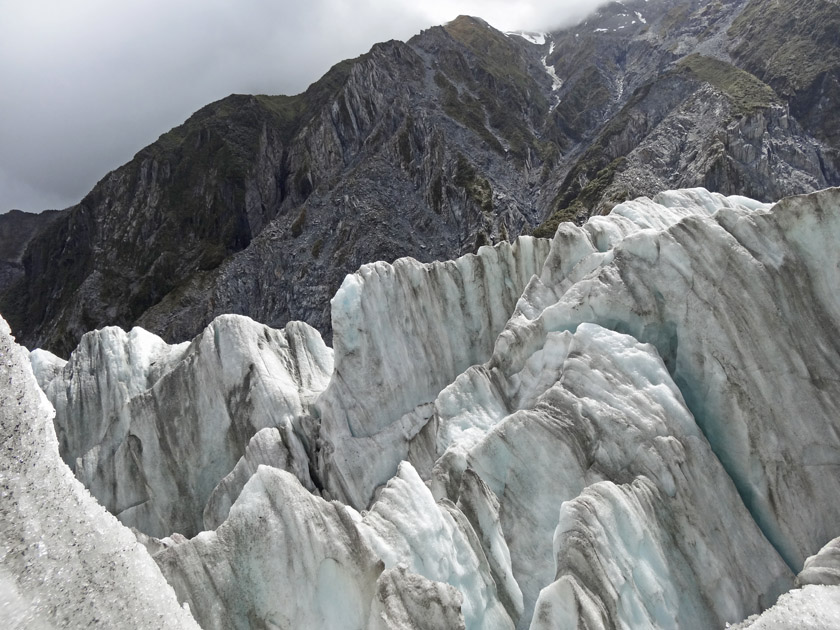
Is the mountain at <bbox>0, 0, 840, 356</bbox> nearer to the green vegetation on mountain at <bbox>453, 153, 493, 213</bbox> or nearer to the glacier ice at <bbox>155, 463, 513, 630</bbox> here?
the green vegetation on mountain at <bbox>453, 153, 493, 213</bbox>

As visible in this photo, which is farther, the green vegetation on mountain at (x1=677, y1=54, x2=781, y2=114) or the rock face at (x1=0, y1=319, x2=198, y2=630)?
the green vegetation on mountain at (x1=677, y1=54, x2=781, y2=114)

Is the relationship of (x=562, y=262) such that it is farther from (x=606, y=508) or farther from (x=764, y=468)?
(x=606, y=508)

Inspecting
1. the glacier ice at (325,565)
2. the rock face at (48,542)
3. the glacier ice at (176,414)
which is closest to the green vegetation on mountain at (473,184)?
the glacier ice at (176,414)

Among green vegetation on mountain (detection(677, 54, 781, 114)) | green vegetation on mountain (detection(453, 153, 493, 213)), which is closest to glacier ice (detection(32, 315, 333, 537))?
green vegetation on mountain (detection(453, 153, 493, 213))

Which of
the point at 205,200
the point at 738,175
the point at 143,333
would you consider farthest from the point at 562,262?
the point at 205,200

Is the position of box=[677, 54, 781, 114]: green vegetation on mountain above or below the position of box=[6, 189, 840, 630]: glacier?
above
